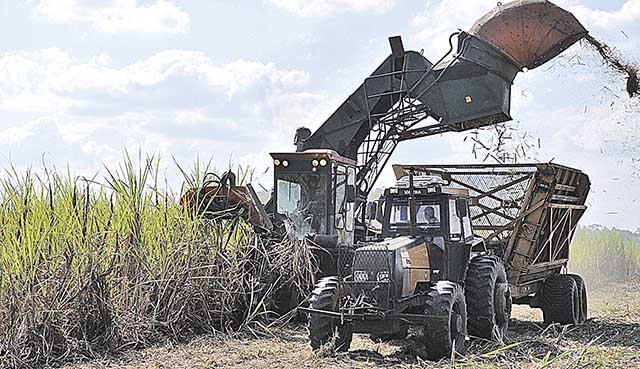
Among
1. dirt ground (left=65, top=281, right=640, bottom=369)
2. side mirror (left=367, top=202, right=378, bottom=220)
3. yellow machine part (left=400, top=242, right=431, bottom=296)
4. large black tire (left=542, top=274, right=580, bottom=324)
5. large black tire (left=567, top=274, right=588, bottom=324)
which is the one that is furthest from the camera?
large black tire (left=567, top=274, right=588, bottom=324)

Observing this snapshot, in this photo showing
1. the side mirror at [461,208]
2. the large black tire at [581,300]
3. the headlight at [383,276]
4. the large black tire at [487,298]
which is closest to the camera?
the headlight at [383,276]

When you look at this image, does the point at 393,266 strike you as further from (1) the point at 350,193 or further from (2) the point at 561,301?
(2) the point at 561,301

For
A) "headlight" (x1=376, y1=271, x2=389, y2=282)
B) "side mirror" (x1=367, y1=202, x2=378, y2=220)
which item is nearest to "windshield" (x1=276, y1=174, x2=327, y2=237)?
"side mirror" (x1=367, y1=202, x2=378, y2=220)

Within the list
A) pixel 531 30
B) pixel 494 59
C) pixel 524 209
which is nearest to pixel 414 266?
pixel 524 209

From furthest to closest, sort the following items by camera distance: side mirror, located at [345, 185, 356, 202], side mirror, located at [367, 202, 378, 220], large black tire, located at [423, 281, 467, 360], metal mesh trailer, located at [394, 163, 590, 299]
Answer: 1. side mirror, located at [345, 185, 356, 202]
2. metal mesh trailer, located at [394, 163, 590, 299]
3. side mirror, located at [367, 202, 378, 220]
4. large black tire, located at [423, 281, 467, 360]

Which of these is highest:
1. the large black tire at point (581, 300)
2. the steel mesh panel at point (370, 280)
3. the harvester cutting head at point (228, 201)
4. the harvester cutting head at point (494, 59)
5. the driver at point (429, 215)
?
the harvester cutting head at point (494, 59)

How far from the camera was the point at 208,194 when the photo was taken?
11016 mm

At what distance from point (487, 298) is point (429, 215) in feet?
3.80

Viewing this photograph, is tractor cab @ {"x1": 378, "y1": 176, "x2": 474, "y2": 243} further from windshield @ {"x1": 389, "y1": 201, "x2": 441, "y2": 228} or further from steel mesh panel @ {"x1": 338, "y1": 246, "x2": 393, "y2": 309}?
steel mesh panel @ {"x1": 338, "y1": 246, "x2": 393, "y2": 309}

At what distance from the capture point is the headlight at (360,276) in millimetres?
9133

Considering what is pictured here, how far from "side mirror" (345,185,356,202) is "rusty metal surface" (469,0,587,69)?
9.49 feet

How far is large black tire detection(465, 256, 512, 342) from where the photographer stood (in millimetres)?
9852

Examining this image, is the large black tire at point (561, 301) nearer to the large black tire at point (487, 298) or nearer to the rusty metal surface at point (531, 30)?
the large black tire at point (487, 298)

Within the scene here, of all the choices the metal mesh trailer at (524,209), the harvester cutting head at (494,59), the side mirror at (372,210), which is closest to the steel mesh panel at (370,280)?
the side mirror at (372,210)
